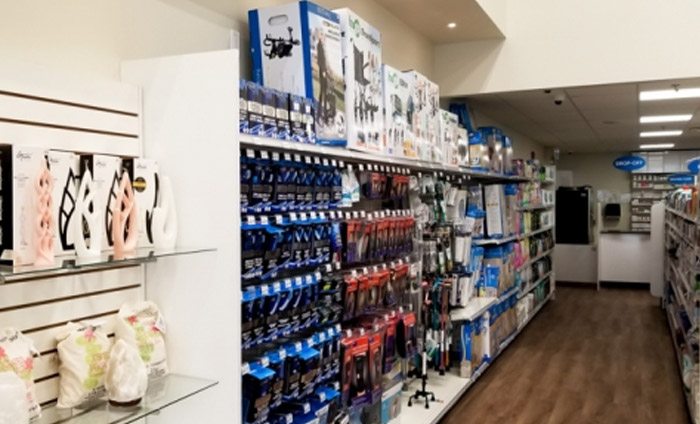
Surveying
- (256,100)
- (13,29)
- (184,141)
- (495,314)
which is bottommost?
(495,314)

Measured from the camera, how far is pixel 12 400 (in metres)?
1.55

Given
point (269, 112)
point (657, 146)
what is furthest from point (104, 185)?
point (657, 146)

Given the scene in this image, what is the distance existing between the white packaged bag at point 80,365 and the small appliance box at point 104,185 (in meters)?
0.31

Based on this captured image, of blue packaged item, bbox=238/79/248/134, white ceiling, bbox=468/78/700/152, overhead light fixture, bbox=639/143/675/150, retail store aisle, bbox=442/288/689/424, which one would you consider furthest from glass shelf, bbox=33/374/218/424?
overhead light fixture, bbox=639/143/675/150

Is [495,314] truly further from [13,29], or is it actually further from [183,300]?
[13,29]

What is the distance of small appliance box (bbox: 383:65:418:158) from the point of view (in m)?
3.60

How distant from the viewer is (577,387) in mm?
5449

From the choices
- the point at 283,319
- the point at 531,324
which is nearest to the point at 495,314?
the point at 531,324

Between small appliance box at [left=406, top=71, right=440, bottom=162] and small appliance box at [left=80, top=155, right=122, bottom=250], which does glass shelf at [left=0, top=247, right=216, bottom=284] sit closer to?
small appliance box at [left=80, top=155, right=122, bottom=250]

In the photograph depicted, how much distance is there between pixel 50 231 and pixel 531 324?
745 centimetres

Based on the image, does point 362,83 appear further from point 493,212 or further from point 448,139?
point 493,212

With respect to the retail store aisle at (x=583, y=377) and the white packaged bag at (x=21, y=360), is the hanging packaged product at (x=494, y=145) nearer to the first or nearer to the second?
the retail store aisle at (x=583, y=377)

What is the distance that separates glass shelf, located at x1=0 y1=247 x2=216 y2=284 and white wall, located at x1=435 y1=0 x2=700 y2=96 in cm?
448

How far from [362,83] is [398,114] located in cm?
60
